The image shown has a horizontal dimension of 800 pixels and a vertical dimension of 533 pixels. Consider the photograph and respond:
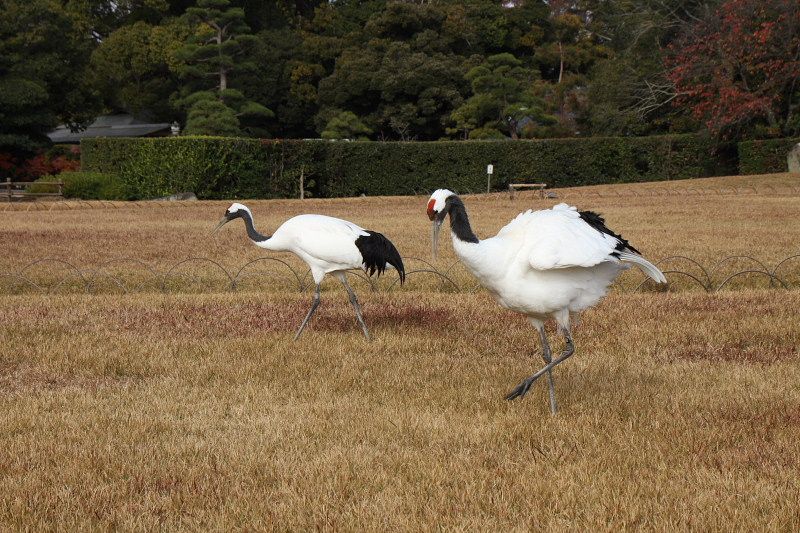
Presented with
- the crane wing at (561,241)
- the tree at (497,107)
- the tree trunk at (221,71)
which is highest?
the tree trunk at (221,71)

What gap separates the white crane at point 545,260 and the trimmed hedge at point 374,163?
2747cm

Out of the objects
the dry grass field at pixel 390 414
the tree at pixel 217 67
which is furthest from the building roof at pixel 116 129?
the dry grass field at pixel 390 414

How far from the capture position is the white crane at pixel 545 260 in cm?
513

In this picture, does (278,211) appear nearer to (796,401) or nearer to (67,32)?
(67,32)

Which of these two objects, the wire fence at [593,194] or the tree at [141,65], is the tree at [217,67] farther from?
the wire fence at [593,194]

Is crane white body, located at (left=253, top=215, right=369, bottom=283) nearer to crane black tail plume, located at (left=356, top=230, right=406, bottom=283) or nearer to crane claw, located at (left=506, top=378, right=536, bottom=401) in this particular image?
crane black tail plume, located at (left=356, top=230, right=406, bottom=283)

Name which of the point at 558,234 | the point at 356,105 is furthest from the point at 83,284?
the point at 356,105

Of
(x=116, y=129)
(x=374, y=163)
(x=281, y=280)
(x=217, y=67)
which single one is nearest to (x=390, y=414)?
(x=281, y=280)

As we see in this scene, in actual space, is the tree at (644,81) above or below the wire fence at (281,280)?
above

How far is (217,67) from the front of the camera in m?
44.9

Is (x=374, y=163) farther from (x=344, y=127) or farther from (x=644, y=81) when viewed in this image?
(x=644, y=81)

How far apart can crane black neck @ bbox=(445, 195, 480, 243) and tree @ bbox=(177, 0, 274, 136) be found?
36.2m

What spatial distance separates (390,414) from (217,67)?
139 ft

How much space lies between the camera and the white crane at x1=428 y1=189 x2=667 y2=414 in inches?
202
